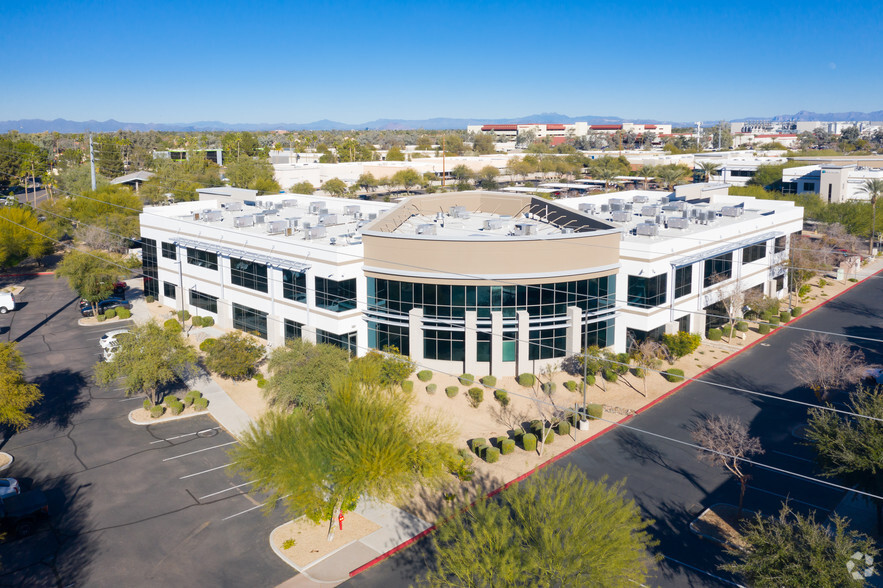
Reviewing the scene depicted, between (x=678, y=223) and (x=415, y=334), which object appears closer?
(x=415, y=334)

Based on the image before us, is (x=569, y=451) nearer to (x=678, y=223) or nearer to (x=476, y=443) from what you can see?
(x=476, y=443)

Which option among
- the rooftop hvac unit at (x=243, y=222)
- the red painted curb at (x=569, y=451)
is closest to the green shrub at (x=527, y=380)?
the red painted curb at (x=569, y=451)

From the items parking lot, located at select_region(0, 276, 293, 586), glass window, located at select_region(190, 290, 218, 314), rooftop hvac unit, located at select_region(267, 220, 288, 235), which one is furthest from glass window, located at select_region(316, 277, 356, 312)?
glass window, located at select_region(190, 290, 218, 314)

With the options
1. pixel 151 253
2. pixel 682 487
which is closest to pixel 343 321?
pixel 682 487

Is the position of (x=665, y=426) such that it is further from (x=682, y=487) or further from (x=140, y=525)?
(x=140, y=525)

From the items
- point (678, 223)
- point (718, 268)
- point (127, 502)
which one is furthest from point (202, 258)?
point (718, 268)

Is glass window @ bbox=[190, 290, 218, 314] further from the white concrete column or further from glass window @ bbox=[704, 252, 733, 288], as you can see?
glass window @ bbox=[704, 252, 733, 288]
